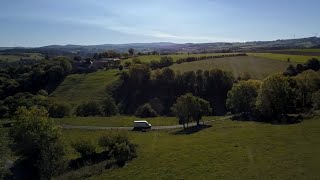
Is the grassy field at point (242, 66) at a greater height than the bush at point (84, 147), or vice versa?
the grassy field at point (242, 66)

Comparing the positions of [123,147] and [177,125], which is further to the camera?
[177,125]

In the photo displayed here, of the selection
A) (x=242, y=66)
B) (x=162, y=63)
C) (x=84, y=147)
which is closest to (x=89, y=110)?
(x=84, y=147)

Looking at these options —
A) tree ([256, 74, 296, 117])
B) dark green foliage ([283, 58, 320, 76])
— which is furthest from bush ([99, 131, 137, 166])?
dark green foliage ([283, 58, 320, 76])

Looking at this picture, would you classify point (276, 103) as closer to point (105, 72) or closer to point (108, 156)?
point (108, 156)

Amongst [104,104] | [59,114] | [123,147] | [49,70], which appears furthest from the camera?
[49,70]

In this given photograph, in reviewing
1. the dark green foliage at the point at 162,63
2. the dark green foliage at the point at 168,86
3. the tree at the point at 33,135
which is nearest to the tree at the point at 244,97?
the dark green foliage at the point at 168,86

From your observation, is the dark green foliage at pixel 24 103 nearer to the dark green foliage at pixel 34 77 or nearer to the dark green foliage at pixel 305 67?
the dark green foliage at pixel 34 77

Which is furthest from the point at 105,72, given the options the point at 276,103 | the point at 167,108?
the point at 276,103
